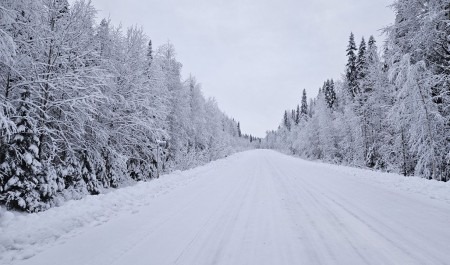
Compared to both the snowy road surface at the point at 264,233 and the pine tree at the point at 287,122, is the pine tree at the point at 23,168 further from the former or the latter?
the pine tree at the point at 287,122

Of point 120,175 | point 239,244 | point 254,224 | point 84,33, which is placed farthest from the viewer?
point 120,175

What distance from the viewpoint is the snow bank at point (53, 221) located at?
484cm

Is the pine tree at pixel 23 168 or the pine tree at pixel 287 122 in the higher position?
the pine tree at pixel 287 122

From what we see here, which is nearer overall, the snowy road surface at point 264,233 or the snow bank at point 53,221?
the snowy road surface at point 264,233

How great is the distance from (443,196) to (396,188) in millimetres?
2371

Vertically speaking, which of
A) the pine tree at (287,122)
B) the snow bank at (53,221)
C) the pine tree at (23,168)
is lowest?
the snow bank at (53,221)

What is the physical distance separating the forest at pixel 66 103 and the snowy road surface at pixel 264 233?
120 inches

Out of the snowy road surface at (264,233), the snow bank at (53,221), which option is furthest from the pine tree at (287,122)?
the snow bank at (53,221)

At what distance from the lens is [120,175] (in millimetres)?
16109

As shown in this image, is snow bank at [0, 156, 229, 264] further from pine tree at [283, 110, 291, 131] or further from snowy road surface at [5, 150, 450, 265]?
pine tree at [283, 110, 291, 131]

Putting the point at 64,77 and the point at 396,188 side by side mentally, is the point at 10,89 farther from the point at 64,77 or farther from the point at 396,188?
the point at 396,188

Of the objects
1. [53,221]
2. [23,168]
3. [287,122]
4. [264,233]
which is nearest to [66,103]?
[23,168]

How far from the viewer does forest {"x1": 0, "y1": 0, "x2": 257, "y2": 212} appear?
27.1ft

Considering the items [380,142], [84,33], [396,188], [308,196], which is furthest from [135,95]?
[380,142]
